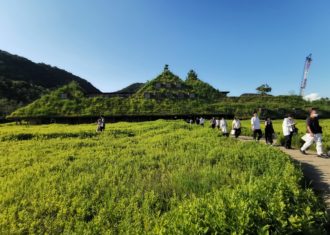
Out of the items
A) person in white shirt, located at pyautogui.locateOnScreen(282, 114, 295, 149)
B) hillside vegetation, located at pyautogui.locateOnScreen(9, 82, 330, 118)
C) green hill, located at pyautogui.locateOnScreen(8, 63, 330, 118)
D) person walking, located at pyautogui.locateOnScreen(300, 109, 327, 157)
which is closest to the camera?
person walking, located at pyautogui.locateOnScreen(300, 109, 327, 157)

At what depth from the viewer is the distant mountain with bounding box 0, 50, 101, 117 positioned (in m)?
93.5

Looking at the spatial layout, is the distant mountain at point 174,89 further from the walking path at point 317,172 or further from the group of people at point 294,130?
the walking path at point 317,172

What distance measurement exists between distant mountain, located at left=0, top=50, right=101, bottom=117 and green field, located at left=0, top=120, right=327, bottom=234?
3260 inches

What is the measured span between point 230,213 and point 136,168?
5.39 m

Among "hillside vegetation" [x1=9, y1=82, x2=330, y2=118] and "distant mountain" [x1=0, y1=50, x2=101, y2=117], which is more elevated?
"distant mountain" [x1=0, y1=50, x2=101, y2=117]

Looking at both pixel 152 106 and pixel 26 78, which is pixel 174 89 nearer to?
pixel 152 106

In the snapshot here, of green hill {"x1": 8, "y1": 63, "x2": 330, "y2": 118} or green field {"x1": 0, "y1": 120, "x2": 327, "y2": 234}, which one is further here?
green hill {"x1": 8, "y1": 63, "x2": 330, "y2": 118}

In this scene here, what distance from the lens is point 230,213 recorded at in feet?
14.3

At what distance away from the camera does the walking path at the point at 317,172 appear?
25.0 ft

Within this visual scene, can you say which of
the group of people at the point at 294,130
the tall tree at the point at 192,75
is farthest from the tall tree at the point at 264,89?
the group of people at the point at 294,130

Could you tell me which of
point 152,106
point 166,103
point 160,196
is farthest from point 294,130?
point 166,103

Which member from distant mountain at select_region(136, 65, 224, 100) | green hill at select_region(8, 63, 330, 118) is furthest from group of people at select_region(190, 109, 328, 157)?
distant mountain at select_region(136, 65, 224, 100)

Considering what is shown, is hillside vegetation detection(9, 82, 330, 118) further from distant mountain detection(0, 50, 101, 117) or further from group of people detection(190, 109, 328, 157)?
group of people detection(190, 109, 328, 157)

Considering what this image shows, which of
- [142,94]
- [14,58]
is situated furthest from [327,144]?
[14,58]
